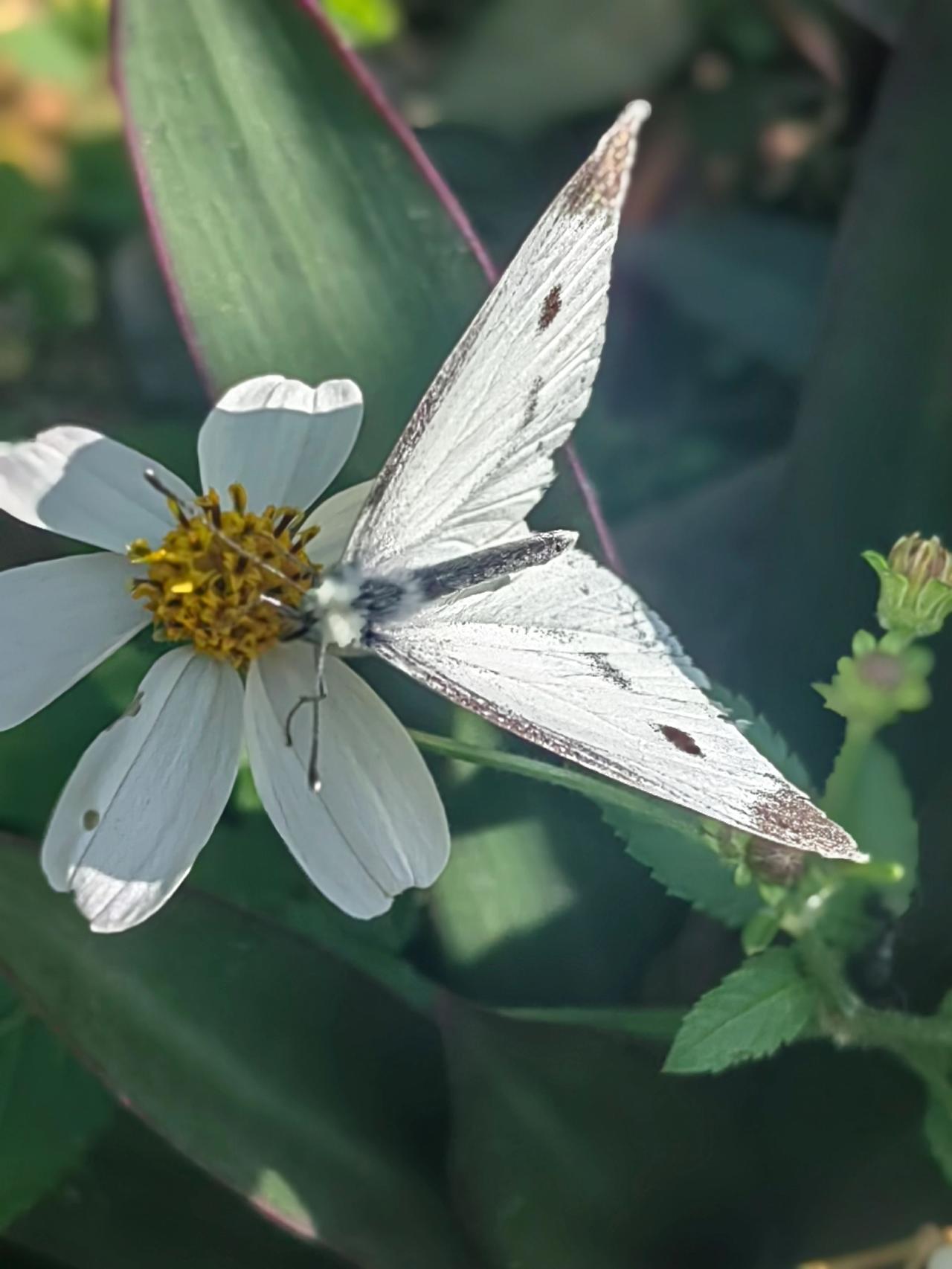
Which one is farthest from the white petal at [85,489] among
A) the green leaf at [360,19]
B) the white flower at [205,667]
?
the green leaf at [360,19]

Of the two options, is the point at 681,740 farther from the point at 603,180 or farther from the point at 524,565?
the point at 603,180

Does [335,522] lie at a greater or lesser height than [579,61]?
lesser

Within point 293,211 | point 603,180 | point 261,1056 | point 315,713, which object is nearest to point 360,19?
point 293,211

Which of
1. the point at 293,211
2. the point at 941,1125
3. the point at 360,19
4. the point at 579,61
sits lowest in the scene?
the point at 941,1125

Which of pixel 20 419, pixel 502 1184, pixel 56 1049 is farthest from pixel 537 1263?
pixel 20 419

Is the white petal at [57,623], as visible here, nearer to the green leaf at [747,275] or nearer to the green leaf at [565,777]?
the green leaf at [565,777]

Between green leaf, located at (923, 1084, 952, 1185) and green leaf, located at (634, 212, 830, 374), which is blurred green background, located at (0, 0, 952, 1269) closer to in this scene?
green leaf, located at (923, 1084, 952, 1185)
